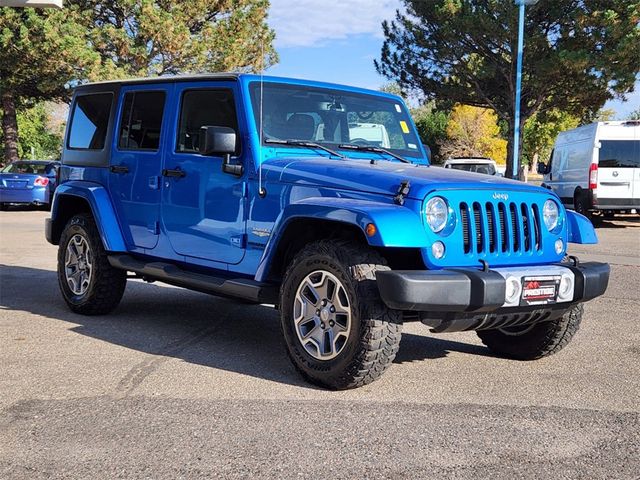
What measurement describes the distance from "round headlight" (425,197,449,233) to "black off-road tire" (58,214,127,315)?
11.0 feet

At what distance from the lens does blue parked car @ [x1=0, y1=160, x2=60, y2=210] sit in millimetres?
22281

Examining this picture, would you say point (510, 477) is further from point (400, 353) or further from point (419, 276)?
point (400, 353)

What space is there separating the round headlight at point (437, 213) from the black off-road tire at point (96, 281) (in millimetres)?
3345

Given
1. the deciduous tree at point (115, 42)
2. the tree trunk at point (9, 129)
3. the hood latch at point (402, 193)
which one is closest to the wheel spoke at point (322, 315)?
the hood latch at point (402, 193)

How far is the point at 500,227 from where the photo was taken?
4.60 meters

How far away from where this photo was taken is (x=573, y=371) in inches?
202

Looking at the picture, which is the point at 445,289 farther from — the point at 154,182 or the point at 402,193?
Answer: the point at 154,182

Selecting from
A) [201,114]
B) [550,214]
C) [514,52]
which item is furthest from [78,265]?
[514,52]

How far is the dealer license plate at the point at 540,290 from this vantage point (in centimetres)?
439

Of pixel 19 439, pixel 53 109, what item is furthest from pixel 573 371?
pixel 53 109

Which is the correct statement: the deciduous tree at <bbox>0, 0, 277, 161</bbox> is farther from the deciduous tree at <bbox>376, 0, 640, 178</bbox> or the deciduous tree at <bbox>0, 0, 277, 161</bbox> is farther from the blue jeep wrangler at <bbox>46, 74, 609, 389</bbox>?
the blue jeep wrangler at <bbox>46, 74, 609, 389</bbox>

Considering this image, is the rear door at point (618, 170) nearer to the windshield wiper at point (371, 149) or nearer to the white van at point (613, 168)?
the white van at point (613, 168)

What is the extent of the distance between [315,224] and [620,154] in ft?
48.4

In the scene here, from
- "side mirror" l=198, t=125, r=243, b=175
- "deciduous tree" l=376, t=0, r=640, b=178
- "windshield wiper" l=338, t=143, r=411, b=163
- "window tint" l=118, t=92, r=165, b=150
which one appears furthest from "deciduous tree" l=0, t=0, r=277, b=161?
"side mirror" l=198, t=125, r=243, b=175
